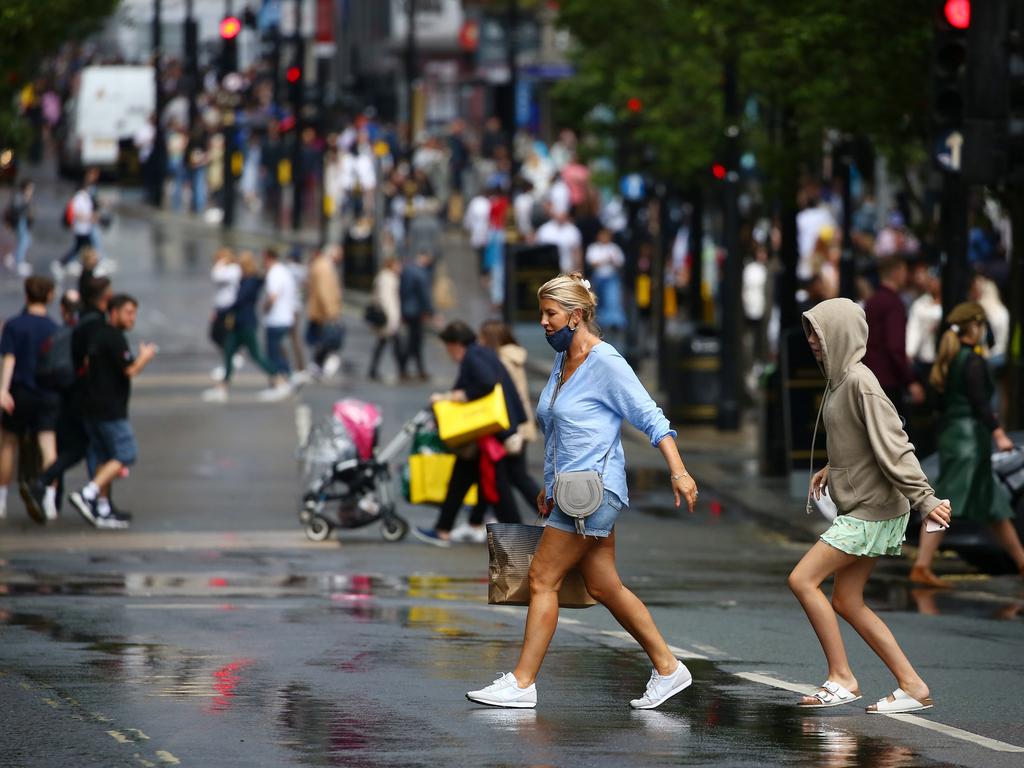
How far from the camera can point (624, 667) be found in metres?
10.7

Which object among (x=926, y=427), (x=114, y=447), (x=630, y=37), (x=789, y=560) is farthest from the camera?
(x=630, y=37)

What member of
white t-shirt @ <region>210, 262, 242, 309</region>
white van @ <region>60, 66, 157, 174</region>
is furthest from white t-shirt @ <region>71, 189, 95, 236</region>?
white van @ <region>60, 66, 157, 174</region>

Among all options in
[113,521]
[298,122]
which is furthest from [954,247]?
[298,122]

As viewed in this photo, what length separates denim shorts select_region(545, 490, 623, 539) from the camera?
928 centimetres

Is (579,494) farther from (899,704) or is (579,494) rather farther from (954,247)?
(954,247)

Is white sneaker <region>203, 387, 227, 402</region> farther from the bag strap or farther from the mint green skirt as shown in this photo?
the mint green skirt

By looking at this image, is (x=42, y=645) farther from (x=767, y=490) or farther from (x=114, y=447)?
(x=767, y=490)

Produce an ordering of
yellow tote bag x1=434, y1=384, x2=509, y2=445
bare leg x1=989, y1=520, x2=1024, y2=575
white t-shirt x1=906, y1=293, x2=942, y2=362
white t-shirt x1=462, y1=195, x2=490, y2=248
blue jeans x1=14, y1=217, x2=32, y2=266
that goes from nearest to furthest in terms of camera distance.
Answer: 1. bare leg x1=989, y1=520, x2=1024, y2=575
2. yellow tote bag x1=434, y1=384, x2=509, y2=445
3. white t-shirt x1=906, y1=293, x2=942, y2=362
4. blue jeans x1=14, y1=217, x2=32, y2=266
5. white t-shirt x1=462, y1=195, x2=490, y2=248

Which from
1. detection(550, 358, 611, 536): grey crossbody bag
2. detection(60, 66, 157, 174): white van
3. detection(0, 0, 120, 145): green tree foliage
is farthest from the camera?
detection(60, 66, 157, 174): white van

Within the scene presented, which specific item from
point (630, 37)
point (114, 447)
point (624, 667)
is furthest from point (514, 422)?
point (630, 37)

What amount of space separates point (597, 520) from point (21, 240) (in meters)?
34.5

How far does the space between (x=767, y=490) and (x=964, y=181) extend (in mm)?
4493

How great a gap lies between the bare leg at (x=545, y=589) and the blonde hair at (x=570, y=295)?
87cm

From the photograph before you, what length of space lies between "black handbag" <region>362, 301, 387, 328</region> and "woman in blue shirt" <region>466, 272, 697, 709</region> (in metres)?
20.9
